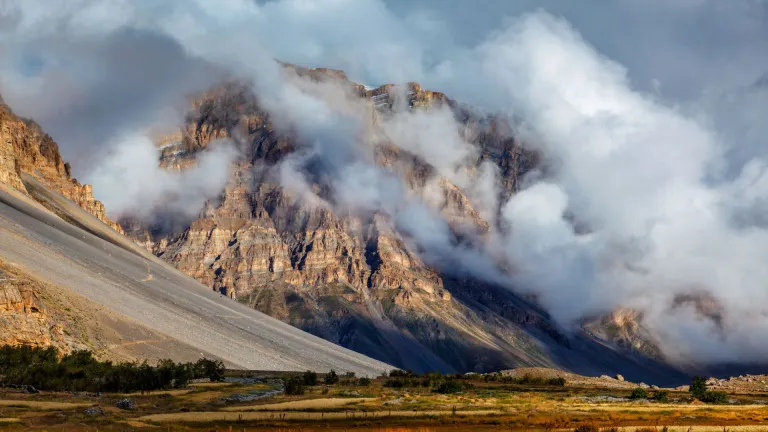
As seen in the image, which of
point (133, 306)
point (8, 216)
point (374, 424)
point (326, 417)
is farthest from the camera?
point (8, 216)

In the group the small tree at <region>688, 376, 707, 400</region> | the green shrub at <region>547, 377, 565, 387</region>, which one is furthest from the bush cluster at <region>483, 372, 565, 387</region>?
the small tree at <region>688, 376, 707, 400</region>

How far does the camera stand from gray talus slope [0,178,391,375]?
141875mm

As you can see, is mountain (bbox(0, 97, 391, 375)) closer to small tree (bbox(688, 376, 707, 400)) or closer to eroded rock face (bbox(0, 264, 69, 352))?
eroded rock face (bbox(0, 264, 69, 352))

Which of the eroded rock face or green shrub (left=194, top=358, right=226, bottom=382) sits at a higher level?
the eroded rock face

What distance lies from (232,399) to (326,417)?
14.5 m

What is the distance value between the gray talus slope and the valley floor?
62972 mm

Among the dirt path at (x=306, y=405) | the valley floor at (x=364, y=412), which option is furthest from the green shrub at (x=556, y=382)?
the dirt path at (x=306, y=405)

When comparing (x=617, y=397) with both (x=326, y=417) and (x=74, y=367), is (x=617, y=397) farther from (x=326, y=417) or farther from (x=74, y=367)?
(x=74, y=367)

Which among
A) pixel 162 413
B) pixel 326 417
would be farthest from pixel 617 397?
pixel 162 413

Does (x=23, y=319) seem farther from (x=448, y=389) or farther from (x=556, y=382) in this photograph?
(x=556, y=382)

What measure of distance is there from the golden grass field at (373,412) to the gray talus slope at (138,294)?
63.8 meters

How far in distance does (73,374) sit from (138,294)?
87880 mm

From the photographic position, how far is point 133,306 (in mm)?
147375

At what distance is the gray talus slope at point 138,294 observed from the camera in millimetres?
141875
